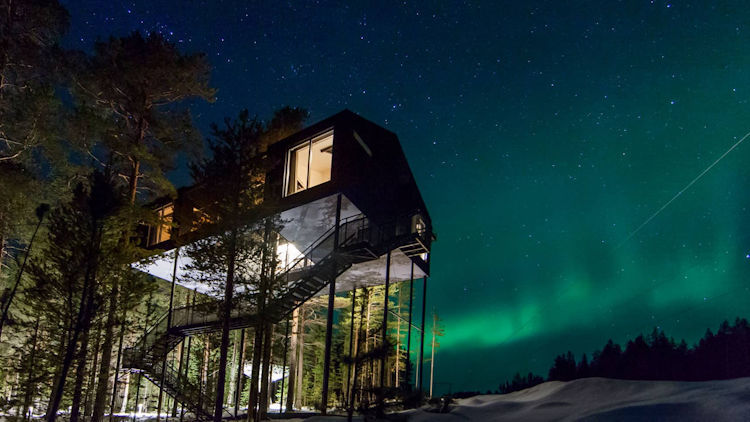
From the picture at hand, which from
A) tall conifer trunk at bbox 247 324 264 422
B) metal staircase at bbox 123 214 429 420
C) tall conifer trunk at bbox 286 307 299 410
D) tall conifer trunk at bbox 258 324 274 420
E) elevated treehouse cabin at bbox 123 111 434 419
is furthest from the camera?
tall conifer trunk at bbox 286 307 299 410

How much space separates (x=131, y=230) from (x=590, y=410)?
58.8 feet

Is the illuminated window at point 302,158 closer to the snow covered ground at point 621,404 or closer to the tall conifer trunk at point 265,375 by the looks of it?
the tall conifer trunk at point 265,375

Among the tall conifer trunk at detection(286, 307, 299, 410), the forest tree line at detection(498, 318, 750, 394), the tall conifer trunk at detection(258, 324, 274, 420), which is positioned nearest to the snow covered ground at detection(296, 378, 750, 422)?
the tall conifer trunk at detection(258, 324, 274, 420)

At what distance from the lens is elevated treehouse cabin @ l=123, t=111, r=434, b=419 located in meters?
18.1

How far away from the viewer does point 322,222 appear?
21281 millimetres

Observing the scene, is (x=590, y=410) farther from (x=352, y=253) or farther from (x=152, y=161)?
(x=152, y=161)

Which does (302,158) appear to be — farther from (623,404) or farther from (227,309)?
(623,404)

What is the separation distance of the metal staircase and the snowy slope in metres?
6.22

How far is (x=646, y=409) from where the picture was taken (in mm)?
10320

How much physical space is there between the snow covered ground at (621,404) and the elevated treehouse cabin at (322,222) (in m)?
6.02

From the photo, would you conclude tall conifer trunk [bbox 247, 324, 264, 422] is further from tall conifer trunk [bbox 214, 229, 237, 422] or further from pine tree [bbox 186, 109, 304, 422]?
tall conifer trunk [bbox 214, 229, 237, 422]

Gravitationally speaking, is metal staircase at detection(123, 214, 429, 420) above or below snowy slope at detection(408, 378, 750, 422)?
above

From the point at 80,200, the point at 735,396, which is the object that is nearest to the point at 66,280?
the point at 80,200

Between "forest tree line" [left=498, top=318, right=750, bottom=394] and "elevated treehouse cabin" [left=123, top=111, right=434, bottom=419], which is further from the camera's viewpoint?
"forest tree line" [left=498, top=318, right=750, bottom=394]
